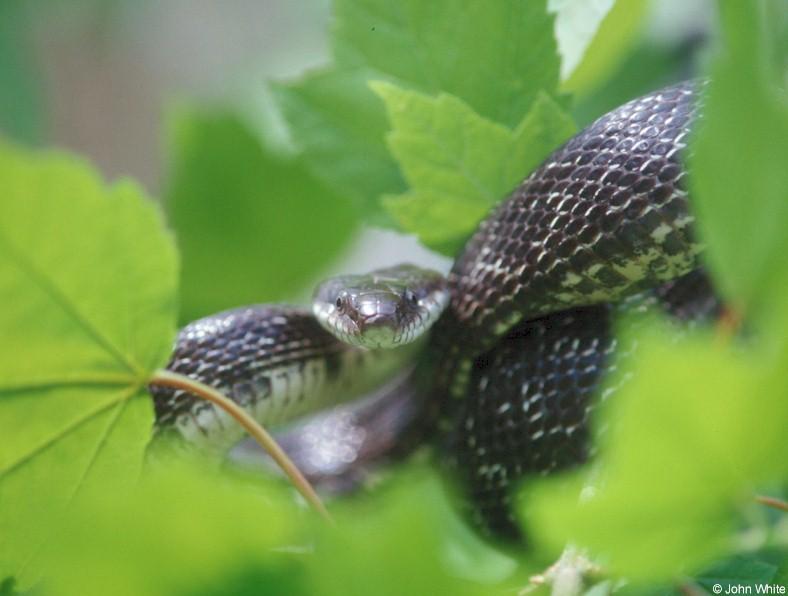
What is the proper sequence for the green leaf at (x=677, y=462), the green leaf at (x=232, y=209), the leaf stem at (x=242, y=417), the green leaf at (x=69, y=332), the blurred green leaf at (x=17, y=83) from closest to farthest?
the green leaf at (x=677, y=462)
the green leaf at (x=69, y=332)
the leaf stem at (x=242, y=417)
the green leaf at (x=232, y=209)
the blurred green leaf at (x=17, y=83)

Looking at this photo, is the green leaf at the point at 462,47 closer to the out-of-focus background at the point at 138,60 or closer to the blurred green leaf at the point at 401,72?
the blurred green leaf at the point at 401,72

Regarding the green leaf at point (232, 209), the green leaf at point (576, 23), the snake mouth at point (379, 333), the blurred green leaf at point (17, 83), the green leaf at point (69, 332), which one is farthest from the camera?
the blurred green leaf at point (17, 83)

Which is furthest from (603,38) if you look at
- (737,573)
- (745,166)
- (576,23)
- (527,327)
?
(745,166)

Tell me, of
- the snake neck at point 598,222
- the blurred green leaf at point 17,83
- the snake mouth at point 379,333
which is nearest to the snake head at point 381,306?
the snake mouth at point 379,333

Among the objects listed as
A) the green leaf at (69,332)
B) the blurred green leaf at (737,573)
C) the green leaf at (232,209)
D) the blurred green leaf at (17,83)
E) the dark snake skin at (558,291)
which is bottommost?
the blurred green leaf at (737,573)

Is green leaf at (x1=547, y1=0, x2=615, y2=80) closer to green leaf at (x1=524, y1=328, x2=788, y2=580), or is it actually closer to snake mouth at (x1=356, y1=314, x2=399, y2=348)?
snake mouth at (x1=356, y1=314, x2=399, y2=348)

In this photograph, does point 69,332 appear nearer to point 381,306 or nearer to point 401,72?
point 401,72

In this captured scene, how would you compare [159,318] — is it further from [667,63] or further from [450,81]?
[667,63]

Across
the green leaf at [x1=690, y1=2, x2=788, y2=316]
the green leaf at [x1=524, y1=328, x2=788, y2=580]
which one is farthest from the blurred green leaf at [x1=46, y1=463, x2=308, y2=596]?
the green leaf at [x1=690, y1=2, x2=788, y2=316]
